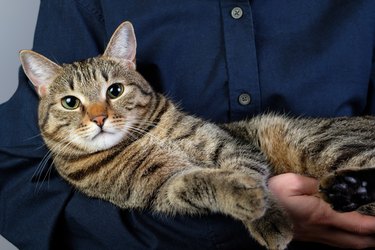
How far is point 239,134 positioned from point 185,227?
36 centimetres

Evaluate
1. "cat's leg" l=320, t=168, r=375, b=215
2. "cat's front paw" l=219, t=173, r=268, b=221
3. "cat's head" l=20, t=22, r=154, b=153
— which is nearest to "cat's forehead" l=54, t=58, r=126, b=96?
"cat's head" l=20, t=22, r=154, b=153

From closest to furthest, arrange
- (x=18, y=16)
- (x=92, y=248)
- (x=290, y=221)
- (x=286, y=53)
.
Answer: (x=290, y=221), (x=92, y=248), (x=286, y=53), (x=18, y=16)

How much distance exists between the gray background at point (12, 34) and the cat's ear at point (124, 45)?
56 centimetres

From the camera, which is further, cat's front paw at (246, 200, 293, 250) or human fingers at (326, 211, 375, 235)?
human fingers at (326, 211, 375, 235)

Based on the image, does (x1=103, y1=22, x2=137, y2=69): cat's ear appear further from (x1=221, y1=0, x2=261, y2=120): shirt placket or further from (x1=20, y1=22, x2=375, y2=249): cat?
(x1=221, y1=0, x2=261, y2=120): shirt placket

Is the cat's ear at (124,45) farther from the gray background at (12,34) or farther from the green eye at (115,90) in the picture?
the gray background at (12,34)

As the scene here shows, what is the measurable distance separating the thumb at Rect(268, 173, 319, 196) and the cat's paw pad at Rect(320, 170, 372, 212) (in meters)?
0.11

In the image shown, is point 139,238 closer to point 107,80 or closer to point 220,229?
point 220,229

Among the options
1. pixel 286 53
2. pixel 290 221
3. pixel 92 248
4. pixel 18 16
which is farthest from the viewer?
pixel 18 16

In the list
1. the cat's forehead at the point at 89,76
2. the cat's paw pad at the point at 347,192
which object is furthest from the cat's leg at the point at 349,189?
the cat's forehead at the point at 89,76

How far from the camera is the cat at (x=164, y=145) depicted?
1.08 metres

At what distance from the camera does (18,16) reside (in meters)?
1.75

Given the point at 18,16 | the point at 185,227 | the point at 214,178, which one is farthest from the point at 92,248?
the point at 18,16

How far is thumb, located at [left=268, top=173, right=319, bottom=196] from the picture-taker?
1144mm
